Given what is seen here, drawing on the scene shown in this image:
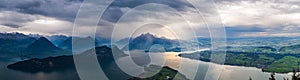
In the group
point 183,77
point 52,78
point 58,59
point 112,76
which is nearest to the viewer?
point 183,77

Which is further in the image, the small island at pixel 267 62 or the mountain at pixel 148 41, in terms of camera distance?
the small island at pixel 267 62

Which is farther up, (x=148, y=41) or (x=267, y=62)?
(x=148, y=41)

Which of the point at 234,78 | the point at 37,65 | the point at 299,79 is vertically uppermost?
the point at 299,79

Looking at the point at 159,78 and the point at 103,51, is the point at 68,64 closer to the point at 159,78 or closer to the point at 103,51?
the point at 103,51

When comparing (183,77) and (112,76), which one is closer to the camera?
(183,77)

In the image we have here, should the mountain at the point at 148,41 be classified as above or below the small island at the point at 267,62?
above

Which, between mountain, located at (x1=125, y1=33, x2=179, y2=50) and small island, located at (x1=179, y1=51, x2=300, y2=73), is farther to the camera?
small island, located at (x1=179, y1=51, x2=300, y2=73)

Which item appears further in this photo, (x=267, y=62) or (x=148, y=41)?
(x=267, y=62)

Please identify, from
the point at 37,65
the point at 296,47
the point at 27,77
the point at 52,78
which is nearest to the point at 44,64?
the point at 37,65

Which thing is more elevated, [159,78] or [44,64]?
[159,78]

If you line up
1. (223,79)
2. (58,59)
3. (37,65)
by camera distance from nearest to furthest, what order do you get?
(223,79)
(37,65)
(58,59)

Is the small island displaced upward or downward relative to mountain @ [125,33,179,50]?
downward
